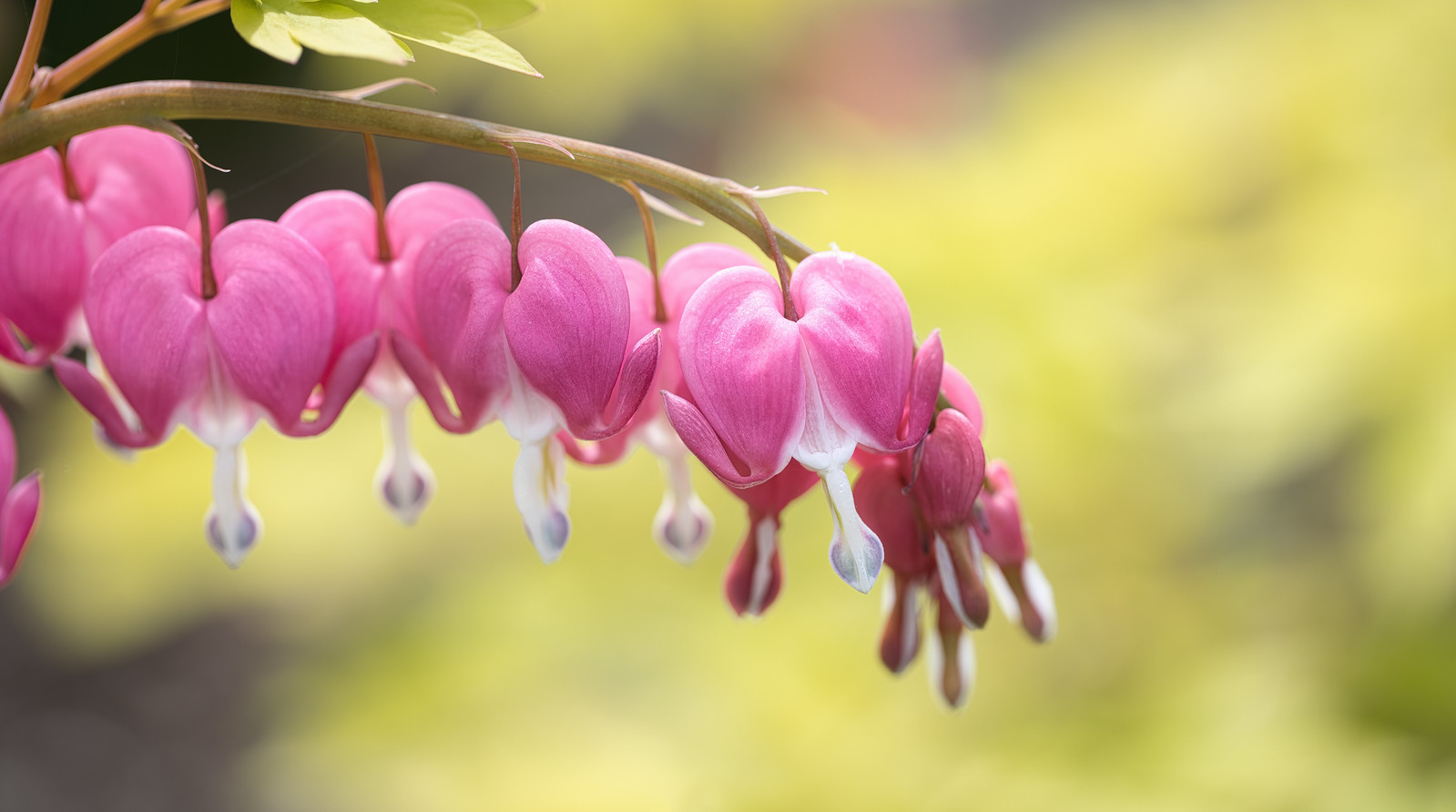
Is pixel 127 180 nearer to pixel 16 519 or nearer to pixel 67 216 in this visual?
pixel 67 216

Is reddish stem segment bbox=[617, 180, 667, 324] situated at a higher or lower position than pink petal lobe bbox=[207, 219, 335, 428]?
higher

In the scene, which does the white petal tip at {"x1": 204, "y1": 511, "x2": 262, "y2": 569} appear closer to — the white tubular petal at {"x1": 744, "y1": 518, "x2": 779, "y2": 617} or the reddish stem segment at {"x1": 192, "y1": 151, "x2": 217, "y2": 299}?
the reddish stem segment at {"x1": 192, "y1": 151, "x2": 217, "y2": 299}

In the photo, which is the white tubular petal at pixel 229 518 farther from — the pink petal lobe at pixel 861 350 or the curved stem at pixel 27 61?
the pink petal lobe at pixel 861 350

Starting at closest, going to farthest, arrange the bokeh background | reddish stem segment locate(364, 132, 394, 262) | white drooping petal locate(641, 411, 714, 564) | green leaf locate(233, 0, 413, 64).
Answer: green leaf locate(233, 0, 413, 64), reddish stem segment locate(364, 132, 394, 262), white drooping petal locate(641, 411, 714, 564), the bokeh background

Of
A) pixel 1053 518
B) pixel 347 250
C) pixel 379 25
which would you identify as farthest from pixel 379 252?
pixel 1053 518

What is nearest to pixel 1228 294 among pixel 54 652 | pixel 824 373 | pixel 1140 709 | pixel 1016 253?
pixel 1016 253

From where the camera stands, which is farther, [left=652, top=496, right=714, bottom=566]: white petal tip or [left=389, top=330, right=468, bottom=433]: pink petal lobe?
[left=652, top=496, right=714, bottom=566]: white petal tip

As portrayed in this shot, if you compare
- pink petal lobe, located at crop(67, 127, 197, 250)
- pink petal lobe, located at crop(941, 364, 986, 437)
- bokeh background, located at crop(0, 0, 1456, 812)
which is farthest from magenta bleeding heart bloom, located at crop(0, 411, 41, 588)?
bokeh background, located at crop(0, 0, 1456, 812)
